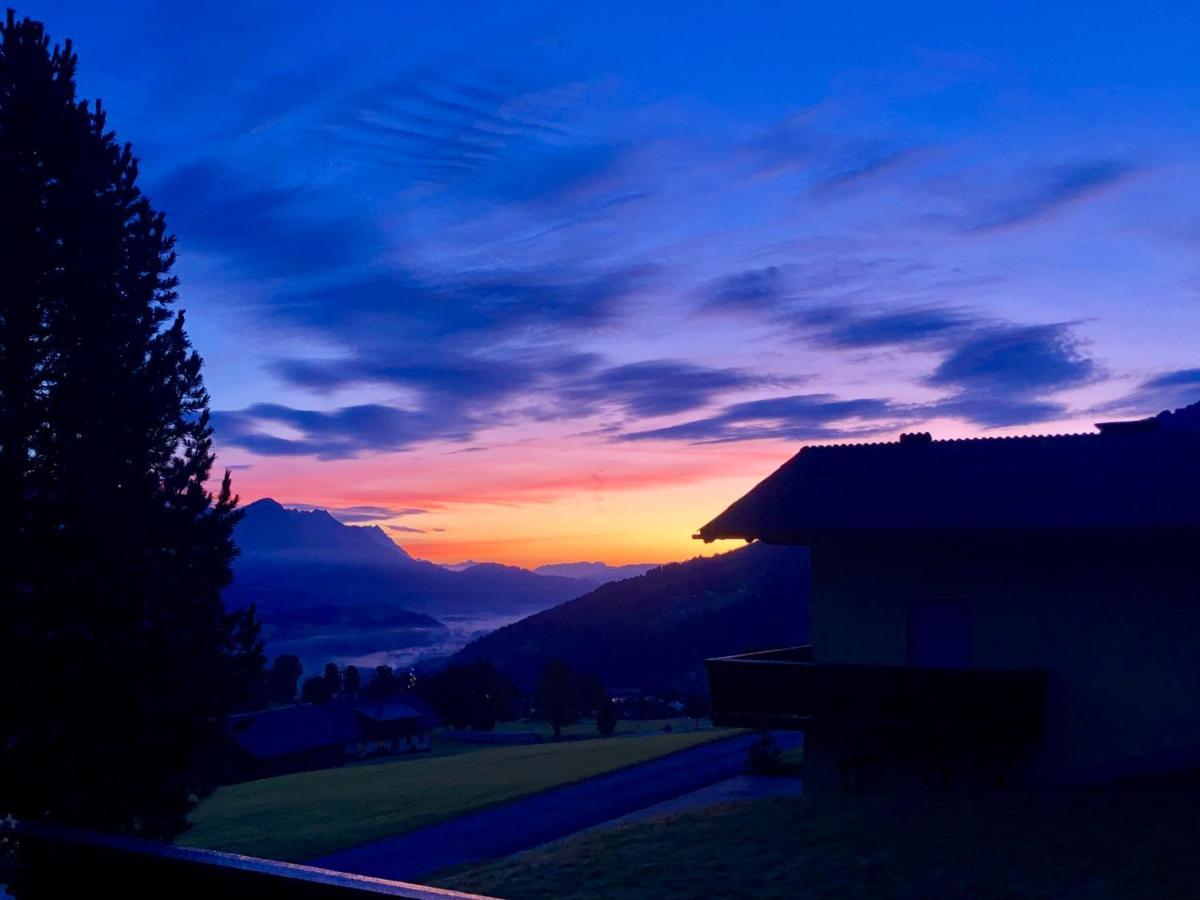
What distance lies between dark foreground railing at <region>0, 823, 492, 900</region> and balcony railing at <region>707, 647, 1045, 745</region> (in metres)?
17.1

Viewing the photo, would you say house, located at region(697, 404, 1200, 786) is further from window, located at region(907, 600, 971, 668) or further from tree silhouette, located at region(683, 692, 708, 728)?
tree silhouette, located at region(683, 692, 708, 728)

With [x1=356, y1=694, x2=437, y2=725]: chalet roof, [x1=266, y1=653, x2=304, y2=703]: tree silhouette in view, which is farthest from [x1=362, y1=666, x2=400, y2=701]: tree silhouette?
[x1=266, y1=653, x2=304, y2=703]: tree silhouette

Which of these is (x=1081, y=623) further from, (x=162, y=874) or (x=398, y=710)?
(x=398, y=710)

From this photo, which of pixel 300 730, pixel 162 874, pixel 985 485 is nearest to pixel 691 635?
pixel 300 730

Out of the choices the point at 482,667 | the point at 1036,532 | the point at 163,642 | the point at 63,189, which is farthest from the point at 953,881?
the point at 482,667

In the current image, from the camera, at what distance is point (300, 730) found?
91.2 metres

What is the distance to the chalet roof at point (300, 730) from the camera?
281 ft

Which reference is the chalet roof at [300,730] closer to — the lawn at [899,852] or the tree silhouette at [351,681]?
the tree silhouette at [351,681]

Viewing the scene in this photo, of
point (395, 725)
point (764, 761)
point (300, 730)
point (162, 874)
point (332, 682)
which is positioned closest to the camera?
point (162, 874)

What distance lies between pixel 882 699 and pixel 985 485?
192 inches

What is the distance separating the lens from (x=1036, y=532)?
19734 mm

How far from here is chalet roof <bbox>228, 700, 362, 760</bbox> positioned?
8556cm

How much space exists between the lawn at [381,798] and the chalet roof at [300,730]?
1260 inches

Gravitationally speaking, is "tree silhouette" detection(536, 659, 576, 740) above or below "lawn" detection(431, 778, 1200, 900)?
below
